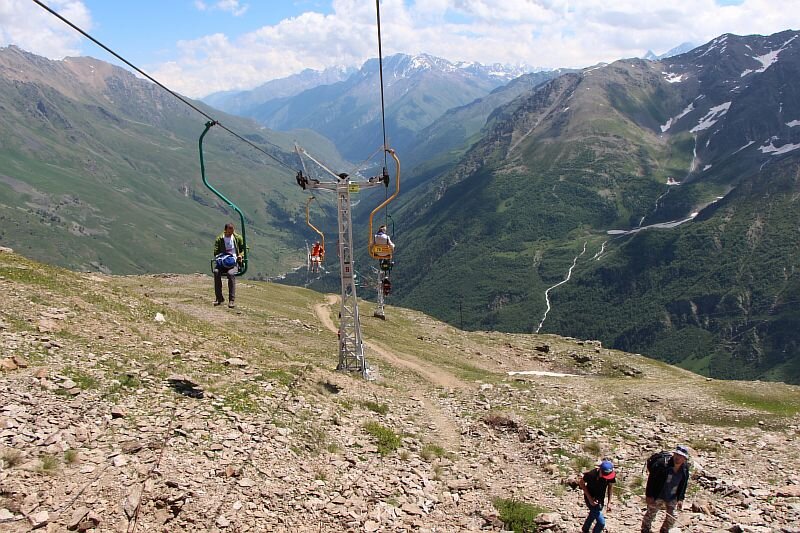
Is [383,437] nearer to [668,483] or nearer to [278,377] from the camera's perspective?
[278,377]

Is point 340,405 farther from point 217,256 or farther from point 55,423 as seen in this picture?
point 55,423

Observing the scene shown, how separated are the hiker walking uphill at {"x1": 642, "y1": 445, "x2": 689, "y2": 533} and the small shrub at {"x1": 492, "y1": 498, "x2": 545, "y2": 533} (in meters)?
3.73

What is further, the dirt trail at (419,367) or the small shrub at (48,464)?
the dirt trail at (419,367)

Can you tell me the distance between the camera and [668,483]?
17250 mm

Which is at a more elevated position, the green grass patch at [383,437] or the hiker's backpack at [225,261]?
the hiker's backpack at [225,261]

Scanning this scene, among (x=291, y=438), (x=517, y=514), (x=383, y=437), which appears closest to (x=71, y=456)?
(x=291, y=438)

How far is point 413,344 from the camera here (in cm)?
6006

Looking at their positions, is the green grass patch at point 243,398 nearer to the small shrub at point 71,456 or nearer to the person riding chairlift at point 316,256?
the small shrub at point 71,456

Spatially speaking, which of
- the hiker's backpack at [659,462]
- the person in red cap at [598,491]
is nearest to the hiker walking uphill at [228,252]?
the person in red cap at [598,491]

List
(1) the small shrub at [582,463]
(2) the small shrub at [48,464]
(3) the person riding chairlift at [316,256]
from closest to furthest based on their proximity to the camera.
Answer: (2) the small shrub at [48,464] → (1) the small shrub at [582,463] → (3) the person riding chairlift at [316,256]

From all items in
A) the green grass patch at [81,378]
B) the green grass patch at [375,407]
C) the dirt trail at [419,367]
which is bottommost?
the dirt trail at [419,367]

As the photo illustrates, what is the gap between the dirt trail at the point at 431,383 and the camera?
2742 centimetres

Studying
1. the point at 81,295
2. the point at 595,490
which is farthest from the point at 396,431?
the point at 81,295

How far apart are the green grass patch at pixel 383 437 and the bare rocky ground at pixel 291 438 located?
0.13m
